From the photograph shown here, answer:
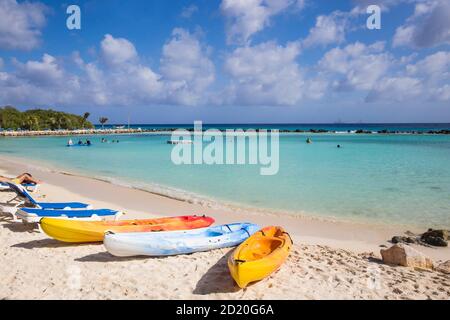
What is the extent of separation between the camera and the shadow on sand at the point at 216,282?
19.1ft

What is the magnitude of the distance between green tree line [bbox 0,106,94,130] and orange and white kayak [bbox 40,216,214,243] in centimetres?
8685

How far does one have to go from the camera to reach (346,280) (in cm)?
620

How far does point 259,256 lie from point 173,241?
180cm

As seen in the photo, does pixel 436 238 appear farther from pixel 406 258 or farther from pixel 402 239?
pixel 406 258

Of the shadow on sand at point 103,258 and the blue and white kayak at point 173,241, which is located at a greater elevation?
the blue and white kayak at point 173,241

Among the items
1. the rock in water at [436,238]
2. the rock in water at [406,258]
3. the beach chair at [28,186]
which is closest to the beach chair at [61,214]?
the beach chair at [28,186]

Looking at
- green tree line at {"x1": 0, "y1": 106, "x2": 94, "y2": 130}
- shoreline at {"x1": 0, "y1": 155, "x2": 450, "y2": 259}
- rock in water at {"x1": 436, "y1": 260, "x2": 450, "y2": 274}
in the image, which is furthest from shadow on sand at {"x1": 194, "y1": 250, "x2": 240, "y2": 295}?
green tree line at {"x1": 0, "y1": 106, "x2": 94, "y2": 130}

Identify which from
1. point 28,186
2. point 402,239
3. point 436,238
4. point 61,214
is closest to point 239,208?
point 402,239

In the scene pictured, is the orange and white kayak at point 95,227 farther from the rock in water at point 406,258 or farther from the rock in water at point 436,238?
the rock in water at point 436,238

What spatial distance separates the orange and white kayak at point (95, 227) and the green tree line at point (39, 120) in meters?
86.8

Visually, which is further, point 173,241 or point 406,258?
point 173,241

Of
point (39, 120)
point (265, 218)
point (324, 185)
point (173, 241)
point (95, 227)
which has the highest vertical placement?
point (39, 120)

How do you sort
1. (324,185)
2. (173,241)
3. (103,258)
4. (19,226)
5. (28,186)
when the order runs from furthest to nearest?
(324,185) < (28,186) < (19,226) < (173,241) < (103,258)

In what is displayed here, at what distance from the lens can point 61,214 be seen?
347 inches
